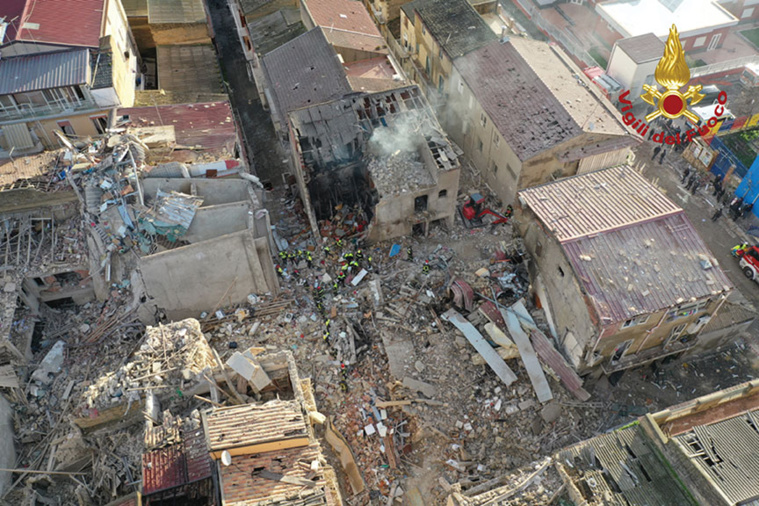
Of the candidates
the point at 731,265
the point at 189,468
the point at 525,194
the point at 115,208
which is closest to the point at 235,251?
the point at 115,208

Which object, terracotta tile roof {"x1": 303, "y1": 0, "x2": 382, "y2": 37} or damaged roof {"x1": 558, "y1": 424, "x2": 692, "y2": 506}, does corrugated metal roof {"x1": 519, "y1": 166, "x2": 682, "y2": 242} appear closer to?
damaged roof {"x1": 558, "y1": 424, "x2": 692, "y2": 506}

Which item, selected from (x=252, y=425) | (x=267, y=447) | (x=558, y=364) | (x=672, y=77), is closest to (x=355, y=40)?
(x=672, y=77)

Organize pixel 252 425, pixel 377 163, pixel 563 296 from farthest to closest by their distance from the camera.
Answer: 1. pixel 377 163
2. pixel 563 296
3. pixel 252 425

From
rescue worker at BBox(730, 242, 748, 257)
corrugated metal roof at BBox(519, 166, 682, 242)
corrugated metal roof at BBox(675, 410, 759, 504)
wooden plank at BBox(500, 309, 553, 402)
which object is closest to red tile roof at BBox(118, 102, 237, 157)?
corrugated metal roof at BBox(519, 166, 682, 242)

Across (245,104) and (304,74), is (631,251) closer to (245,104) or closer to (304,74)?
(304,74)

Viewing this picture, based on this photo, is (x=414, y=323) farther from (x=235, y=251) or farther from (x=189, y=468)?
(x=189, y=468)

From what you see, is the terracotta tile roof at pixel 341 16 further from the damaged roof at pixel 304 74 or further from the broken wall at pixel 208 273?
the broken wall at pixel 208 273
